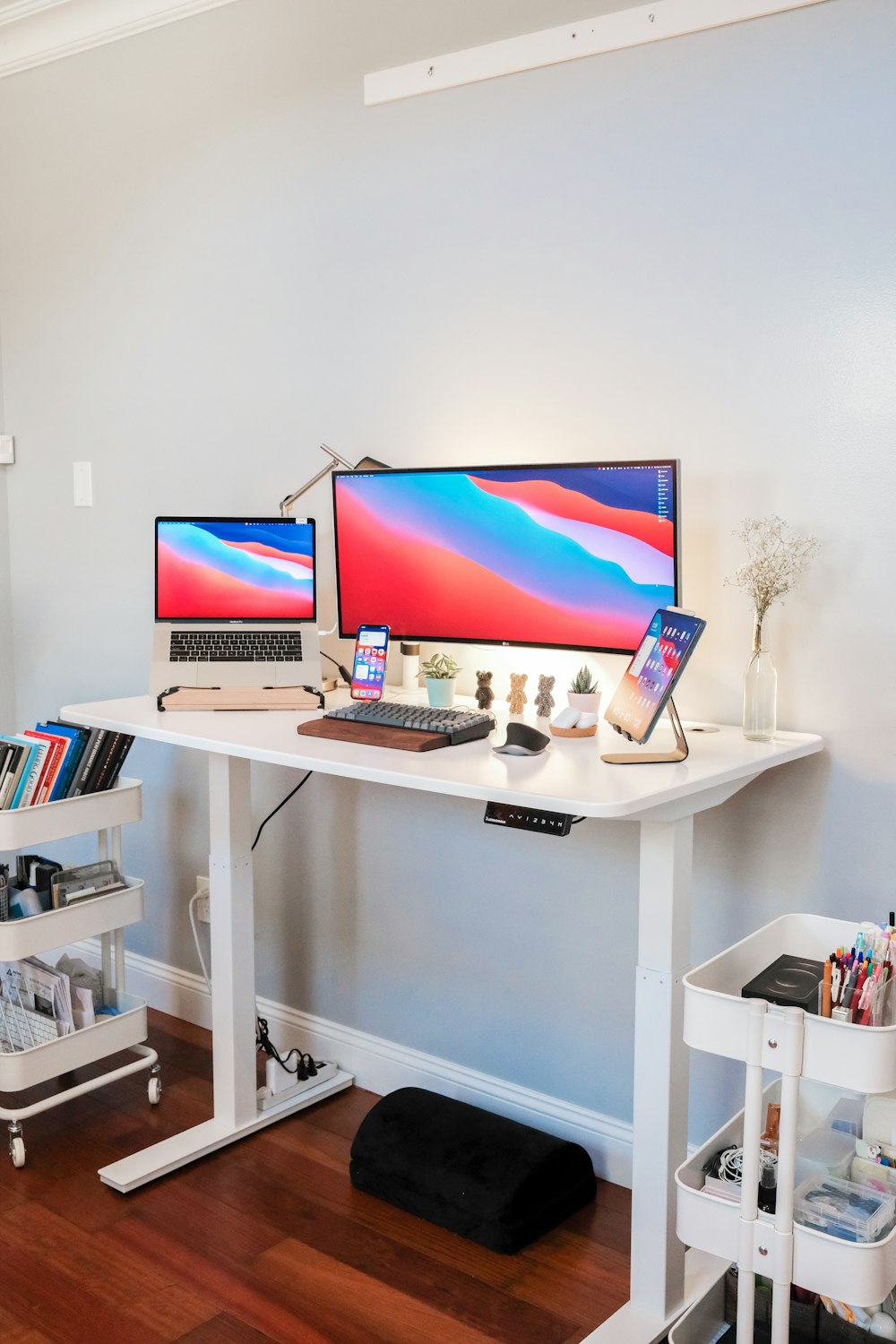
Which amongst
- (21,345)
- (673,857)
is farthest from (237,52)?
(673,857)

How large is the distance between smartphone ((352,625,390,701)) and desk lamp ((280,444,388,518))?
34 centimetres

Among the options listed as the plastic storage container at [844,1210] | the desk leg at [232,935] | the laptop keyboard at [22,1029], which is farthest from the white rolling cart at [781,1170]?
the laptop keyboard at [22,1029]

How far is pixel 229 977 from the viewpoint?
2369 mm

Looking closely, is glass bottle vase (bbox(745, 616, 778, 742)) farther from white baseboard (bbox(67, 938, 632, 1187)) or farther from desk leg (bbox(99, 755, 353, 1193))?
desk leg (bbox(99, 755, 353, 1193))

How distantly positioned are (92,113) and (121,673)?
1437 mm

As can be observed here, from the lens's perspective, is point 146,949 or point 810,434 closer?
point 810,434

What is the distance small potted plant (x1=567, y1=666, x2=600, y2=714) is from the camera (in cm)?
208

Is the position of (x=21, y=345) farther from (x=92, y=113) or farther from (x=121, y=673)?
(x=121, y=673)

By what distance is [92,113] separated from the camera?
9.78 ft

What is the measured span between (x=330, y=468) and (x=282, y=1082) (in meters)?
1.35

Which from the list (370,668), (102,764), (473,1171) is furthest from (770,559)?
(102,764)

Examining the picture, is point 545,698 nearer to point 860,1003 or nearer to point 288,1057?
point 860,1003

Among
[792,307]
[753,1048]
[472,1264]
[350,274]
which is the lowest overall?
[472,1264]

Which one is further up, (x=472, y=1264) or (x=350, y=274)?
(x=350, y=274)
